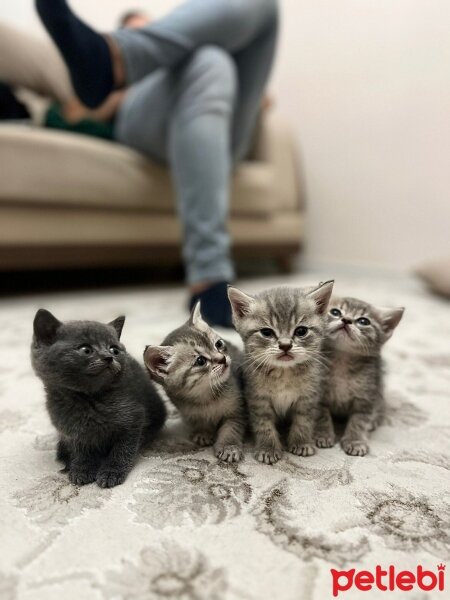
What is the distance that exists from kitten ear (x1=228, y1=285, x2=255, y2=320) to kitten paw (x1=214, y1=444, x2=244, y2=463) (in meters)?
0.21

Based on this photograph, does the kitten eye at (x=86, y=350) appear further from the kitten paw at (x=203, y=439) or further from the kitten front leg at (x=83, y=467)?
the kitten paw at (x=203, y=439)

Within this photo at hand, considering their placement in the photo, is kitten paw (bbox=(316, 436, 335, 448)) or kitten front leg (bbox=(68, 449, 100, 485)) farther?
kitten paw (bbox=(316, 436, 335, 448))

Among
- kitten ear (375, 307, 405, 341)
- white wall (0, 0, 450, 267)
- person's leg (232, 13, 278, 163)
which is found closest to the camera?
kitten ear (375, 307, 405, 341)

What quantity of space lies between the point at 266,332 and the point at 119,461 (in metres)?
0.29

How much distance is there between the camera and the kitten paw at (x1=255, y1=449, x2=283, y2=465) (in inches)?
28.9

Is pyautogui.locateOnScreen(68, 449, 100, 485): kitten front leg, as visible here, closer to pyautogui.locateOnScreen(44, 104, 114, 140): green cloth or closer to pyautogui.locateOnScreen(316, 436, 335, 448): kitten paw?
pyautogui.locateOnScreen(316, 436, 335, 448): kitten paw

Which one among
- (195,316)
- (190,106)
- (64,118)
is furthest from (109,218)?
(195,316)

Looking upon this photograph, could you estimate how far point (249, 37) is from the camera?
5.18ft

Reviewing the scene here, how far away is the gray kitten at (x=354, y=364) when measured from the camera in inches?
31.6

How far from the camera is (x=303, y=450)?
0.76 m

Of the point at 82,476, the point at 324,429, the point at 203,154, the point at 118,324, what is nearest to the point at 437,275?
the point at 203,154

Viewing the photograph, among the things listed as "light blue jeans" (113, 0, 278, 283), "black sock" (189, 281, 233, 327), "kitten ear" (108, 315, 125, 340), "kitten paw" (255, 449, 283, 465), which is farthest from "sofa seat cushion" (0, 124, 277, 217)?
"kitten paw" (255, 449, 283, 465)

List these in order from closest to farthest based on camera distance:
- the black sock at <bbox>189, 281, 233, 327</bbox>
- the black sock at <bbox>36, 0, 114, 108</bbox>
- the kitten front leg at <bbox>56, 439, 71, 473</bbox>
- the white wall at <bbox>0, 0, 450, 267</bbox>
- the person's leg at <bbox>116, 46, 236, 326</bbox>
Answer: the kitten front leg at <bbox>56, 439, 71, 473</bbox> → the black sock at <bbox>36, 0, 114, 108</bbox> → the black sock at <bbox>189, 281, 233, 327</bbox> → the person's leg at <bbox>116, 46, 236, 326</bbox> → the white wall at <bbox>0, 0, 450, 267</bbox>

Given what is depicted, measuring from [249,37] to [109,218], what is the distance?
858 millimetres
